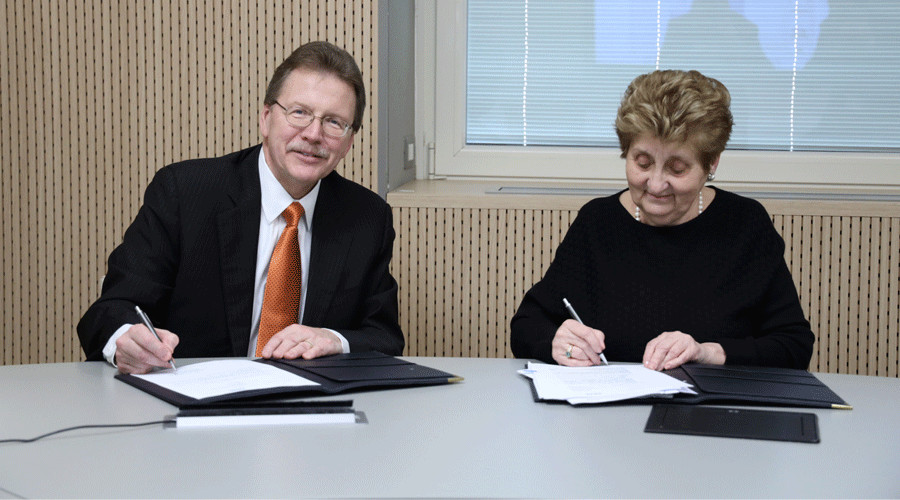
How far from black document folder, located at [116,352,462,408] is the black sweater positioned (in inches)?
14.7

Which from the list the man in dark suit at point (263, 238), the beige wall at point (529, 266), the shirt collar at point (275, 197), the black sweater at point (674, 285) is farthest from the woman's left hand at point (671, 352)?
the beige wall at point (529, 266)

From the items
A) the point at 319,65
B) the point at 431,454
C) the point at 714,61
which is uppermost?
the point at 714,61

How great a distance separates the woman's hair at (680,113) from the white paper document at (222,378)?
40.0 inches

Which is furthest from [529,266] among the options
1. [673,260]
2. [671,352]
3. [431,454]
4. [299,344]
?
[431,454]

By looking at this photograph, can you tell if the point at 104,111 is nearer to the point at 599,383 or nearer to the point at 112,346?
the point at 112,346

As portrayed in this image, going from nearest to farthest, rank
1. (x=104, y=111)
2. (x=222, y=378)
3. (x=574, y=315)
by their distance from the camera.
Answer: (x=222, y=378) < (x=574, y=315) < (x=104, y=111)

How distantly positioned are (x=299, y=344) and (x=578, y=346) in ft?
1.96

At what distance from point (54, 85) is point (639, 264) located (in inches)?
90.5

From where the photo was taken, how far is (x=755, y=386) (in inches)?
70.8

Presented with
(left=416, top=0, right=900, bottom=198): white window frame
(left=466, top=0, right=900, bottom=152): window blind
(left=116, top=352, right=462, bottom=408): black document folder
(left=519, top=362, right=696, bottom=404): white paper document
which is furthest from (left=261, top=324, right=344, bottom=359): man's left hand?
(left=466, top=0, right=900, bottom=152): window blind

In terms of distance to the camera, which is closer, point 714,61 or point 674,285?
point 674,285

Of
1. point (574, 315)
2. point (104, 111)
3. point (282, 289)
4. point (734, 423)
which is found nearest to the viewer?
point (734, 423)

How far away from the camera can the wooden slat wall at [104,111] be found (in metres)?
3.34

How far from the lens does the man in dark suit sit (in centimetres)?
228
